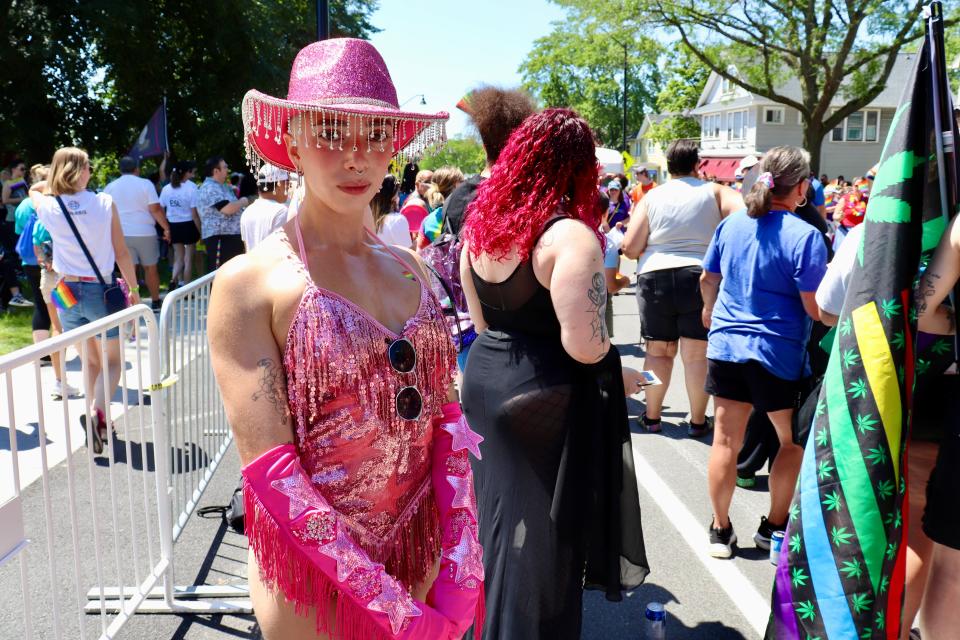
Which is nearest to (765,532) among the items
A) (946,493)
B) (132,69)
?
(946,493)

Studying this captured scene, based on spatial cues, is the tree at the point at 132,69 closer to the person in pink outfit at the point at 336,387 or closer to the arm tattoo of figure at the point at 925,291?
the person in pink outfit at the point at 336,387

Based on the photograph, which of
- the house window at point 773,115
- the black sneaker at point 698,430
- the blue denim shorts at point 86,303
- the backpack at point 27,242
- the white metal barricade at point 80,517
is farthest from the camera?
the house window at point 773,115

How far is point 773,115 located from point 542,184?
177ft

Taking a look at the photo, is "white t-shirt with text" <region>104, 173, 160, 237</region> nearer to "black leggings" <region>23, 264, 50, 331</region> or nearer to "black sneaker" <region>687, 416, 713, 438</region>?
"black leggings" <region>23, 264, 50, 331</region>

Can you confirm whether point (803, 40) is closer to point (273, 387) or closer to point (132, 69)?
point (132, 69)

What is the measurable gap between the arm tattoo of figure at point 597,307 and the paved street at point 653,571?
1.46m

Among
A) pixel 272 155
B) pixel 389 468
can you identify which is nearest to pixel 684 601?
pixel 389 468

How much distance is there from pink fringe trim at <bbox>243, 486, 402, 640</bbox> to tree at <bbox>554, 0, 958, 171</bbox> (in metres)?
25.7

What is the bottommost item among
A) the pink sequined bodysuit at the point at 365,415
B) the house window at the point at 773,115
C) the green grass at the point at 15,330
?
the green grass at the point at 15,330

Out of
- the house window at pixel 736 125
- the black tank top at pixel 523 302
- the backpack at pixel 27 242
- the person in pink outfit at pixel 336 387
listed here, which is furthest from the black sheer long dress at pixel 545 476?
the house window at pixel 736 125

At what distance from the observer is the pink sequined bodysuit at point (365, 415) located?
1.65 metres

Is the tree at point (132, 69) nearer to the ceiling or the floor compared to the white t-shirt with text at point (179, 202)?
nearer to the ceiling

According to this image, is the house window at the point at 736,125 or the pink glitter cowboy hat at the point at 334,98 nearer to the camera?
the pink glitter cowboy hat at the point at 334,98

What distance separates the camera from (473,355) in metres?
3.01
